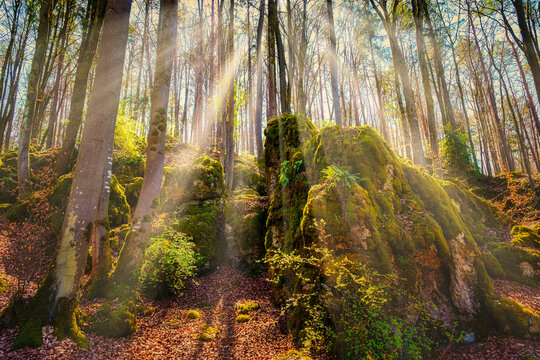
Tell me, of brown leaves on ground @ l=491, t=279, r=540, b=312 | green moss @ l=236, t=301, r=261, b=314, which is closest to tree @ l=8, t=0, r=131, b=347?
green moss @ l=236, t=301, r=261, b=314

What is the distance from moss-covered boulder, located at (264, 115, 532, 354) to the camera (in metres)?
4.25

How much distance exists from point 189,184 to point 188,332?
17.6 ft

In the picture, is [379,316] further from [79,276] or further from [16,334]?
[16,334]

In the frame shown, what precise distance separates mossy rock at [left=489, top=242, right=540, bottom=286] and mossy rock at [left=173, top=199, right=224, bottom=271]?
867cm

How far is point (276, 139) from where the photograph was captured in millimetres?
9594

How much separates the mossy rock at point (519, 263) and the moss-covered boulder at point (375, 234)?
8.21 feet

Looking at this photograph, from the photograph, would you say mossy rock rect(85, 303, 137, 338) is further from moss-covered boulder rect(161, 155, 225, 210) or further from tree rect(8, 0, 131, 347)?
moss-covered boulder rect(161, 155, 225, 210)

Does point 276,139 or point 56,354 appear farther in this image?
point 276,139

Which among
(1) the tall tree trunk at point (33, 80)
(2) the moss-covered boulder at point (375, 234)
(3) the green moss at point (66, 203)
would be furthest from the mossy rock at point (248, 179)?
(1) the tall tree trunk at point (33, 80)

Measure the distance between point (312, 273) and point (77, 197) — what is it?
4472mm

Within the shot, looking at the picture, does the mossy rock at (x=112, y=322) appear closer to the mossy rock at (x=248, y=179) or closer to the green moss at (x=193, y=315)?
the green moss at (x=193, y=315)

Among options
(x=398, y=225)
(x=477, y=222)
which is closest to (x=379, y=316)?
(x=398, y=225)

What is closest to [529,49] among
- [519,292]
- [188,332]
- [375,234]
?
[519,292]

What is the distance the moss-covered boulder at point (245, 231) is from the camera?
26.3 feet
